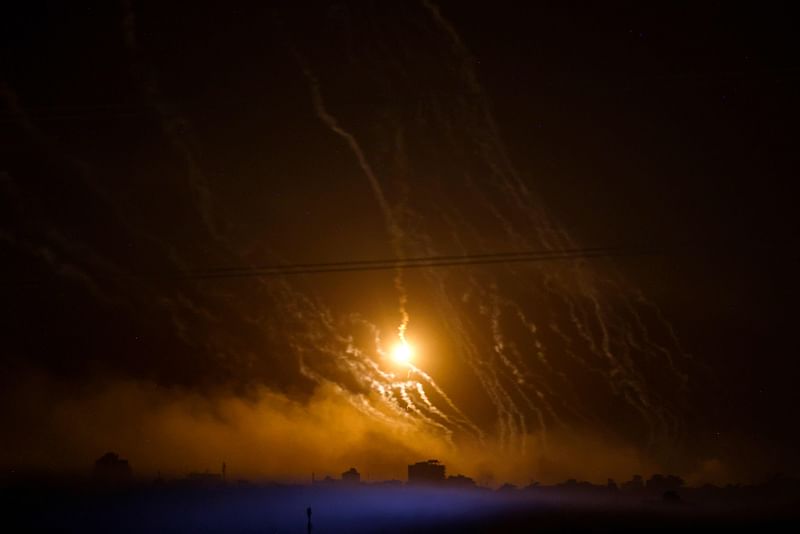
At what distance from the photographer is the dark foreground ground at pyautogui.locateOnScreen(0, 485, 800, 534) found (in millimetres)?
96562

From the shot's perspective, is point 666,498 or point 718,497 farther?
point 718,497

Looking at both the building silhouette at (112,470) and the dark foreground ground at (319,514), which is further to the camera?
the building silhouette at (112,470)

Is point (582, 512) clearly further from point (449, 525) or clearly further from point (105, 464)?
point (105, 464)

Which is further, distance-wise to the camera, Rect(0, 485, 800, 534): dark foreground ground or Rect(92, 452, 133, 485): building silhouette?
Rect(92, 452, 133, 485): building silhouette

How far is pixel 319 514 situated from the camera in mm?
145750

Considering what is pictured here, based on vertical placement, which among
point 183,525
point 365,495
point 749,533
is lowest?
point 749,533

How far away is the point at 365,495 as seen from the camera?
198750mm

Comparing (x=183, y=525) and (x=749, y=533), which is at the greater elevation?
(x=183, y=525)

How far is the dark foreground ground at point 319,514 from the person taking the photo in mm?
96562

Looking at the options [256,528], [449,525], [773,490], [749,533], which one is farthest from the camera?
[773,490]

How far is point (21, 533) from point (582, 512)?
65971mm

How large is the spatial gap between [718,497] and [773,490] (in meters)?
11.5

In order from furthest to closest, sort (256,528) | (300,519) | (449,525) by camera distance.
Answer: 1. (300,519)
2. (256,528)
3. (449,525)

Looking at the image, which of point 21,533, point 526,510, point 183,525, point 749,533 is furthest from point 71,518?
point 749,533
